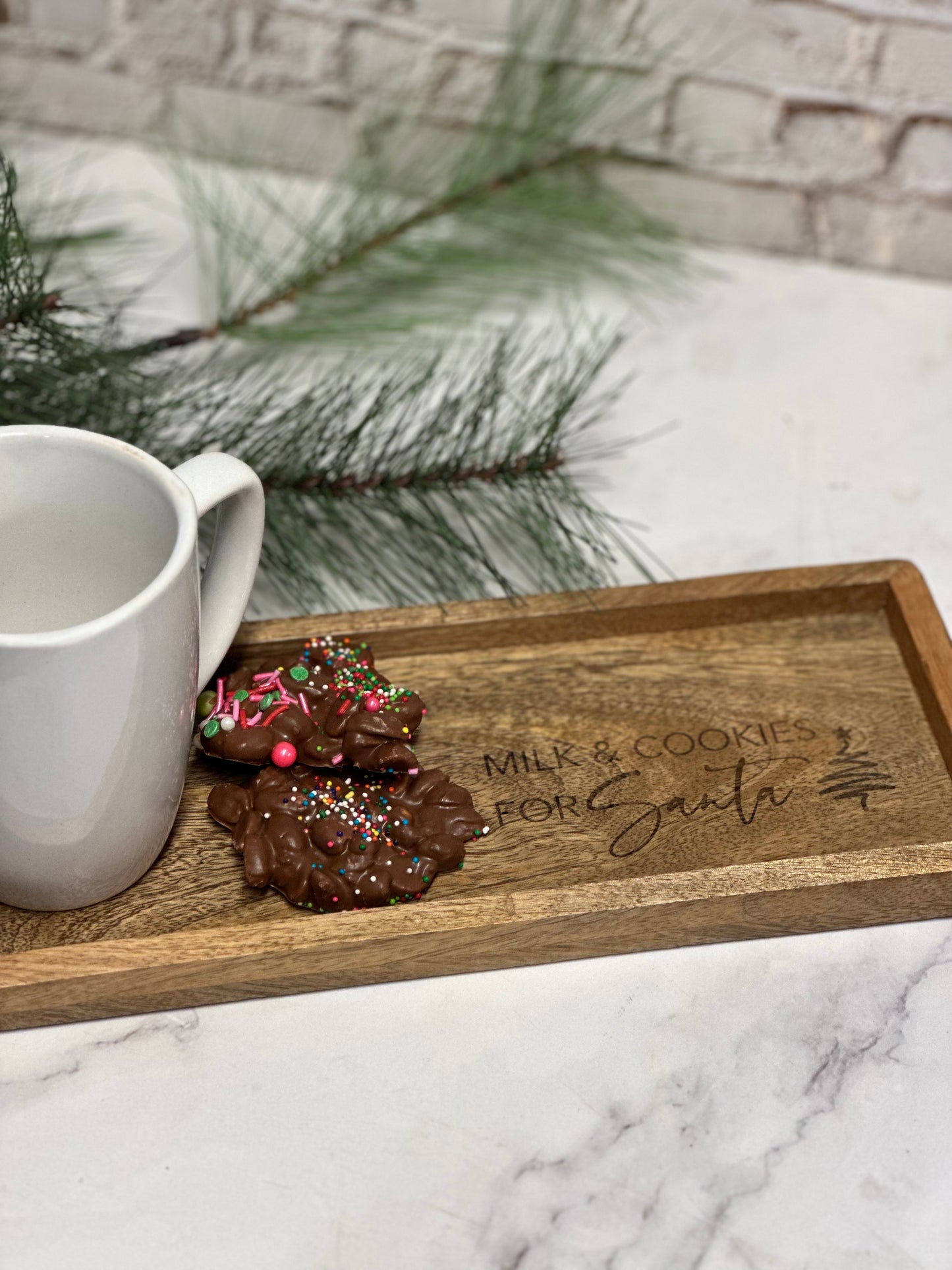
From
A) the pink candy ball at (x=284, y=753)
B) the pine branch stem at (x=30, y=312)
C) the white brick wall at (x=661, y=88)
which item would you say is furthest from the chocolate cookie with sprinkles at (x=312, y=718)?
the white brick wall at (x=661, y=88)

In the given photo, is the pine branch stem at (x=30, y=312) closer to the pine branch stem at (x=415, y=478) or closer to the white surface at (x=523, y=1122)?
the pine branch stem at (x=415, y=478)

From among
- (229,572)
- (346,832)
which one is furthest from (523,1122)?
(229,572)

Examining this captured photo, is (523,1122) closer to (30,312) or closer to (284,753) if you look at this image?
(284,753)

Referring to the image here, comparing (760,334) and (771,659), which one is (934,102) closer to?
(760,334)

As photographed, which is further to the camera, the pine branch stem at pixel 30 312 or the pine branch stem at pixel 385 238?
the pine branch stem at pixel 385 238

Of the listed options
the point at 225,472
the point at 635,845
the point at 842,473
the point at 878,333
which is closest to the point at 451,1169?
the point at 635,845
